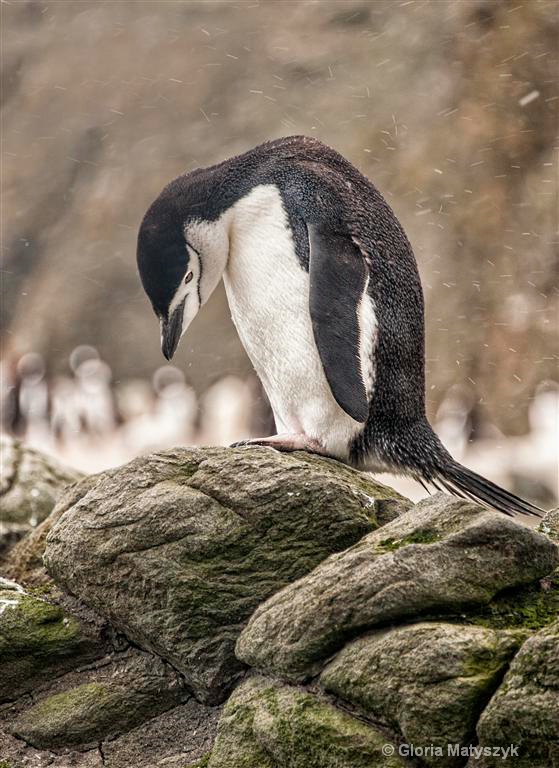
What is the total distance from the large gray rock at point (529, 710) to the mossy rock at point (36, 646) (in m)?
1.00

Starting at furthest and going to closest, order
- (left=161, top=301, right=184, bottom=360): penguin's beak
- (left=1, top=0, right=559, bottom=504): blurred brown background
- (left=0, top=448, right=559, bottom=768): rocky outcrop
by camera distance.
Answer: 1. (left=1, top=0, right=559, bottom=504): blurred brown background
2. (left=161, top=301, right=184, bottom=360): penguin's beak
3. (left=0, top=448, right=559, bottom=768): rocky outcrop

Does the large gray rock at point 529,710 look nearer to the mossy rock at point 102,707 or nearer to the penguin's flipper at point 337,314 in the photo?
the mossy rock at point 102,707

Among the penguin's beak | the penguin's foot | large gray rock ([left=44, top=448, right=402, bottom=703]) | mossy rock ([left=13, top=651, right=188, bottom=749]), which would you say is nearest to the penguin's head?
the penguin's beak

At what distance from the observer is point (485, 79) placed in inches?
292

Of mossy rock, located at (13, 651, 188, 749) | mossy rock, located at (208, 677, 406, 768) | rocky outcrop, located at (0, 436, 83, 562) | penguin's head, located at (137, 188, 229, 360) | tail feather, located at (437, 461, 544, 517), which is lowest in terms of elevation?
rocky outcrop, located at (0, 436, 83, 562)

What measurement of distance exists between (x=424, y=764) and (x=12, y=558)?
1.67 metres

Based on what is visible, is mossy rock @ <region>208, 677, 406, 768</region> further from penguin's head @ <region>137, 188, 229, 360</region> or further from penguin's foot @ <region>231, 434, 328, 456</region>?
penguin's head @ <region>137, 188, 229, 360</region>

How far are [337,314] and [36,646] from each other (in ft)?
3.34

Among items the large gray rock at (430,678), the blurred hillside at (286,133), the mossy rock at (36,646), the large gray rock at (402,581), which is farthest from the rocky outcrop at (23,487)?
the blurred hillside at (286,133)

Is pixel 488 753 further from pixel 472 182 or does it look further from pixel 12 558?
pixel 472 182

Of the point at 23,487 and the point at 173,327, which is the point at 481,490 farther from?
the point at 23,487

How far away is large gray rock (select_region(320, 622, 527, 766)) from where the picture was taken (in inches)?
61.7

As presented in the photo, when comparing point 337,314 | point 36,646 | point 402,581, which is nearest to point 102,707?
point 36,646

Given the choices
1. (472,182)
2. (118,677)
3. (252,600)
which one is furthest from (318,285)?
(472,182)
